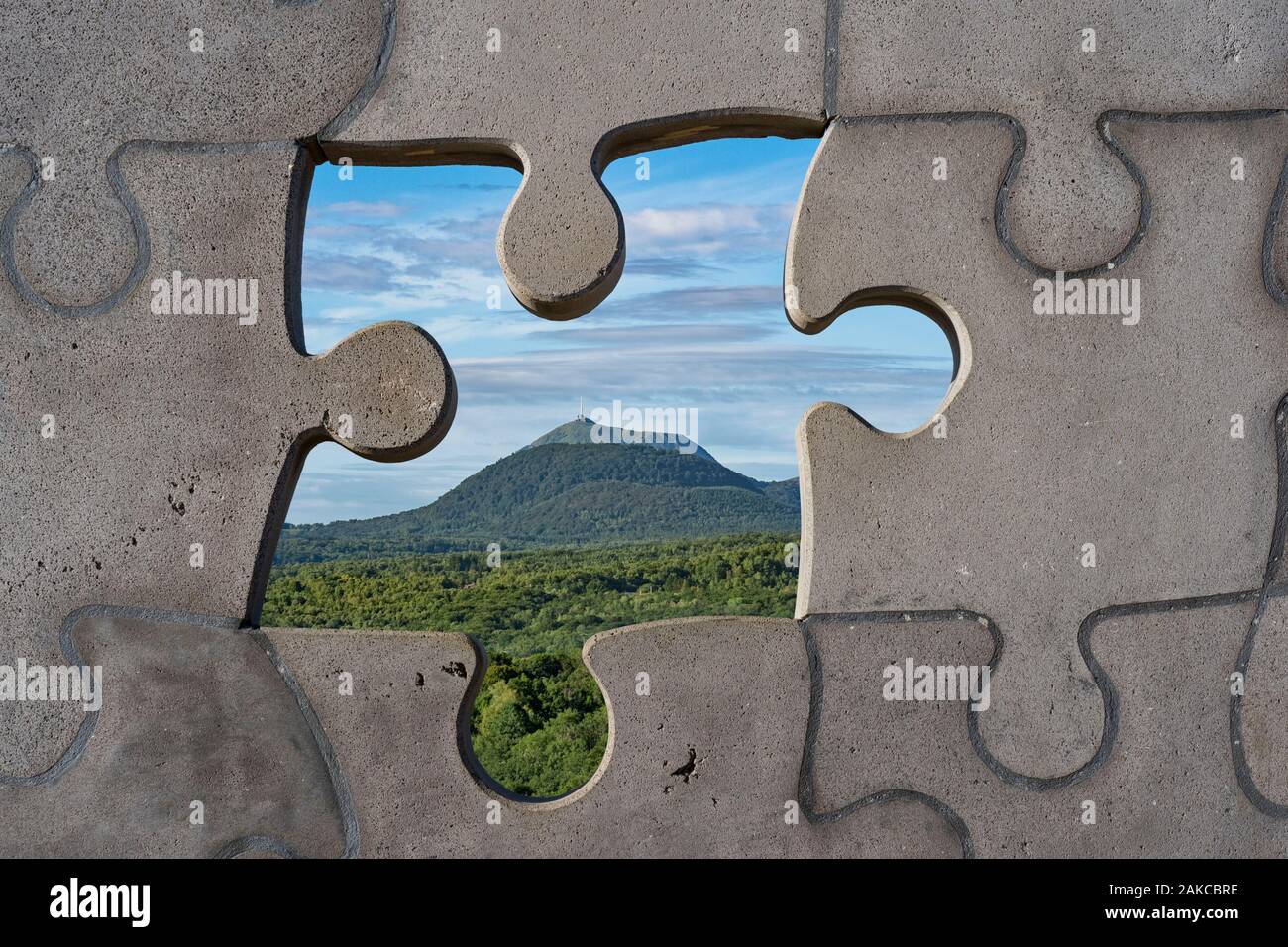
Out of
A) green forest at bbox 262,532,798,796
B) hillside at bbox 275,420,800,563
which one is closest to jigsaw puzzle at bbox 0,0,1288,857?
green forest at bbox 262,532,798,796

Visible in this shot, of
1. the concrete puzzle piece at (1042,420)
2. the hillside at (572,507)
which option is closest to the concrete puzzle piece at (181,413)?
the concrete puzzle piece at (1042,420)

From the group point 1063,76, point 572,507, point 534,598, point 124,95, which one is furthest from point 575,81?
point 572,507

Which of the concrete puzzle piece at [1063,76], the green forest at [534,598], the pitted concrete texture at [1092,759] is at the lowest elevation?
the green forest at [534,598]

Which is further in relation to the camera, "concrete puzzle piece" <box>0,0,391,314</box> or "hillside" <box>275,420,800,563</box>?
"hillside" <box>275,420,800,563</box>

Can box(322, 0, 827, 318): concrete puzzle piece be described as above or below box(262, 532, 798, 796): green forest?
above

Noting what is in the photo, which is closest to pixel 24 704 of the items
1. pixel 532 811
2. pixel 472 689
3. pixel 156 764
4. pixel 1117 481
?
pixel 156 764

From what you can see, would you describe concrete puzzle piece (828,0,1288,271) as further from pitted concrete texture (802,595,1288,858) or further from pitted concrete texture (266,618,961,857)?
pitted concrete texture (266,618,961,857)

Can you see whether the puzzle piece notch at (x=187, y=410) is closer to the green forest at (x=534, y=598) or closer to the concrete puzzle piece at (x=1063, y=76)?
the concrete puzzle piece at (x=1063, y=76)

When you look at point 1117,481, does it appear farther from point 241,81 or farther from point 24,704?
point 24,704
